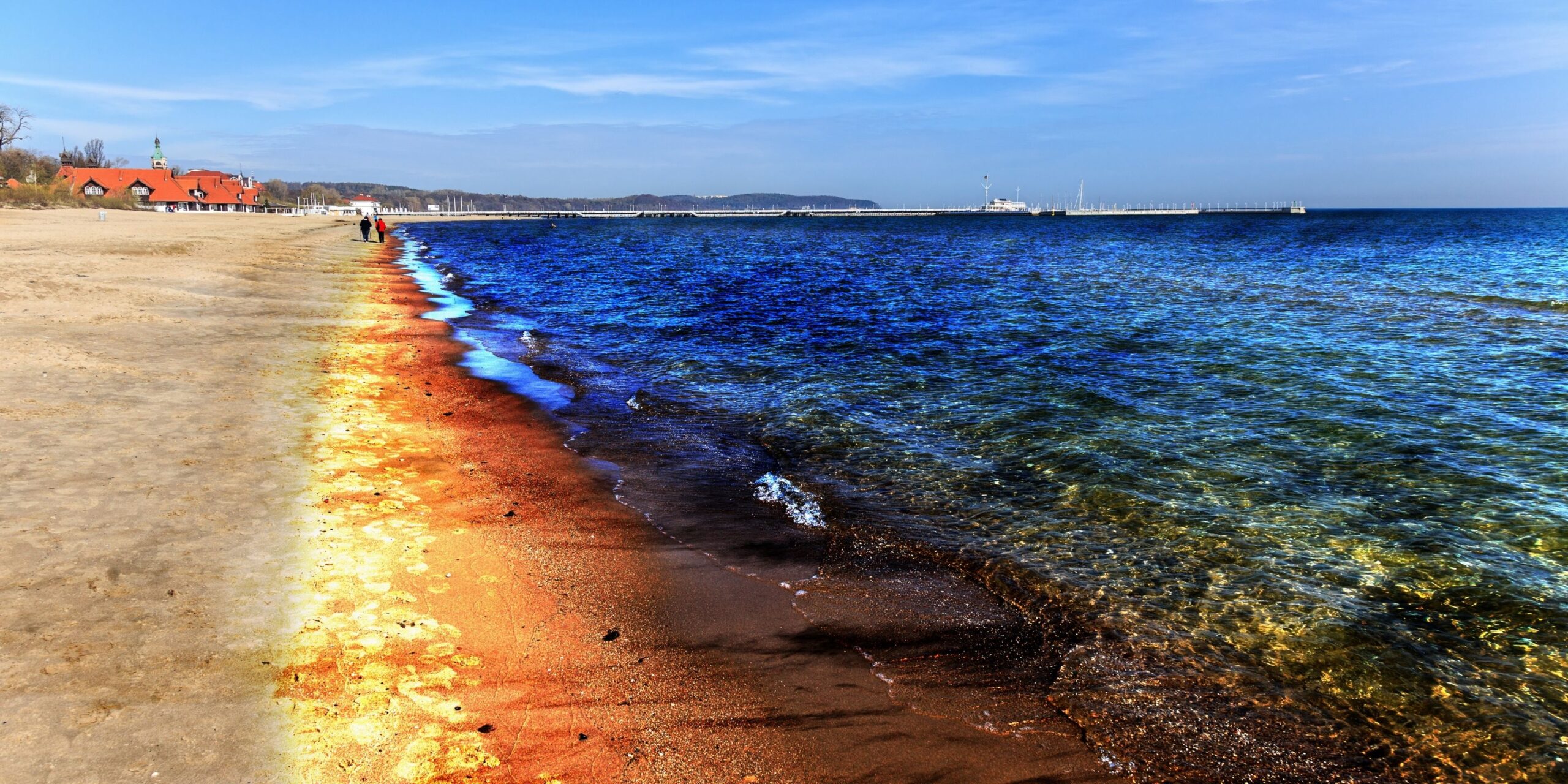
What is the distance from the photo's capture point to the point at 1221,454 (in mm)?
10469

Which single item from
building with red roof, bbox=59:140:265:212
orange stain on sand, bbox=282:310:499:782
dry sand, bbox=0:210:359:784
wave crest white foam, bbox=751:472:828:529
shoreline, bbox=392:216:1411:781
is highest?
building with red roof, bbox=59:140:265:212

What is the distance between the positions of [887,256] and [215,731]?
189ft

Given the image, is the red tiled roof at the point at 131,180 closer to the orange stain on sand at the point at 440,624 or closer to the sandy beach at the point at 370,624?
the sandy beach at the point at 370,624

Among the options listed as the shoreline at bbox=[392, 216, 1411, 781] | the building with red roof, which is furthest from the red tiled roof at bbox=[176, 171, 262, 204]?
the shoreline at bbox=[392, 216, 1411, 781]

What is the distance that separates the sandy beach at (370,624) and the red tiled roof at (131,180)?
131688 mm

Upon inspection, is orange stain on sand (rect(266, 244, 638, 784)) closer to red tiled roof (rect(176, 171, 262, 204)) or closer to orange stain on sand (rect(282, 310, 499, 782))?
orange stain on sand (rect(282, 310, 499, 782))

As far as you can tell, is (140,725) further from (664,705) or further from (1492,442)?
(1492,442)

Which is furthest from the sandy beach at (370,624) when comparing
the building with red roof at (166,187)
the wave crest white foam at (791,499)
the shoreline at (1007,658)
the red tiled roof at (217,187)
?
the red tiled roof at (217,187)

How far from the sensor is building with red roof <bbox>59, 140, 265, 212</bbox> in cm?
11150

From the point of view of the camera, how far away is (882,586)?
6871 mm

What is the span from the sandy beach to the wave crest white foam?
1431 mm

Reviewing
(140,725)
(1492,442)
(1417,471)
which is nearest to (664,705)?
(140,725)

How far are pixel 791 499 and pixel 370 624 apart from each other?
4.50 meters

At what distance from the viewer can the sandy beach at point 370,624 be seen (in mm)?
4301
